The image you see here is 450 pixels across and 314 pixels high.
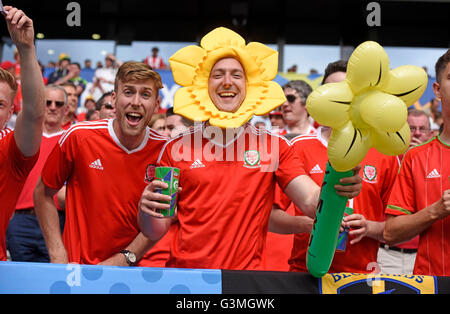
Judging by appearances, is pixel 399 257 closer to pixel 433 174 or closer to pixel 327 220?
pixel 433 174

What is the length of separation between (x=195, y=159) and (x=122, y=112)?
0.67 meters

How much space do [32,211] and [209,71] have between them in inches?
102

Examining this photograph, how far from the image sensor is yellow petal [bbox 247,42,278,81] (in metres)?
2.63

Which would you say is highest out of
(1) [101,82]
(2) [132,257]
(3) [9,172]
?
(1) [101,82]

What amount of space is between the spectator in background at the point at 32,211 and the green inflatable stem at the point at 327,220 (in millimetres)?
3113

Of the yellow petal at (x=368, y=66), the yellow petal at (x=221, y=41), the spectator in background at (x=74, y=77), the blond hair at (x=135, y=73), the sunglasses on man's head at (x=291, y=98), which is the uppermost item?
the spectator in background at (x=74, y=77)

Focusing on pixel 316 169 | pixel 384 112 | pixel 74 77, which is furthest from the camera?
pixel 74 77

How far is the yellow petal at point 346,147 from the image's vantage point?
164 centimetres

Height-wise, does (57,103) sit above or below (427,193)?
above

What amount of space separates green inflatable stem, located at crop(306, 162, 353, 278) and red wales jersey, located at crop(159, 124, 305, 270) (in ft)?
1.72

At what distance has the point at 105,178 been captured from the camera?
2.81m

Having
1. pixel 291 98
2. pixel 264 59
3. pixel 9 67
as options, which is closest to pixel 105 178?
pixel 264 59

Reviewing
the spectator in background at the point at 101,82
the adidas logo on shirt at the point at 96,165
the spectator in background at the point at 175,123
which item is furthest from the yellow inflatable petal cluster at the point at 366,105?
the spectator in background at the point at 101,82

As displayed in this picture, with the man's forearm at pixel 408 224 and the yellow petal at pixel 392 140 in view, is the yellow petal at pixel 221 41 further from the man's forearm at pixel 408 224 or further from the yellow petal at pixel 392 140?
the man's forearm at pixel 408 224
